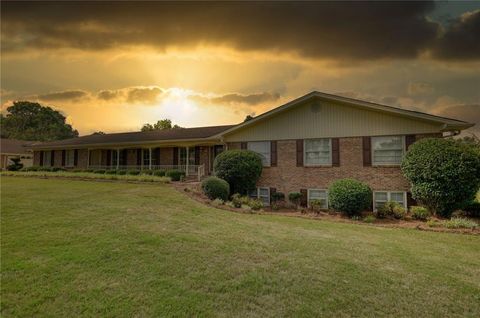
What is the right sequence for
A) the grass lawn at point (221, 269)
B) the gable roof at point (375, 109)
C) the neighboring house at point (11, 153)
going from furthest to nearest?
the neighboring house at point (11, 153)
the gable roof at point (375, 109)
the grass lawn at point (221, 269)

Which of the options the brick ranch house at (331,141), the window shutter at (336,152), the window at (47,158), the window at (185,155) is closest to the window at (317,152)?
the brick ranch house at (331,141)

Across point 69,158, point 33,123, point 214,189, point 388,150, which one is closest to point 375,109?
point 388,150

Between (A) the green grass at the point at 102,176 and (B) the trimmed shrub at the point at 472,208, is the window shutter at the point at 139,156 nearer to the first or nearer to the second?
(A) the green grass at the point at 102,176

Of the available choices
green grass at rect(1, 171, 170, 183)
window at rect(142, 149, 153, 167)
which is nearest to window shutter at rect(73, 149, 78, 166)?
green grass at rect(1, 171, 170, 183)

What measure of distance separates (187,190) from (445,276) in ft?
36.2

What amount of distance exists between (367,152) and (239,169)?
6540mm

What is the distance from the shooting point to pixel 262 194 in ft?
52.1

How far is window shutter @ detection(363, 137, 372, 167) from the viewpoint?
44.3 ft

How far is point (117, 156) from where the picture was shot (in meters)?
25.2

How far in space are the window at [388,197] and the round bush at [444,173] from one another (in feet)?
3.84

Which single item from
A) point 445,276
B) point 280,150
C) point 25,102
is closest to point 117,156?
point 280,150

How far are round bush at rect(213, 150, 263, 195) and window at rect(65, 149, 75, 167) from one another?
66.5 ft

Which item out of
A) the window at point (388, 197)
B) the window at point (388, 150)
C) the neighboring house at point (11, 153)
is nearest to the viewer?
the window at point (388, 197)

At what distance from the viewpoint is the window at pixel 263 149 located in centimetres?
1591
